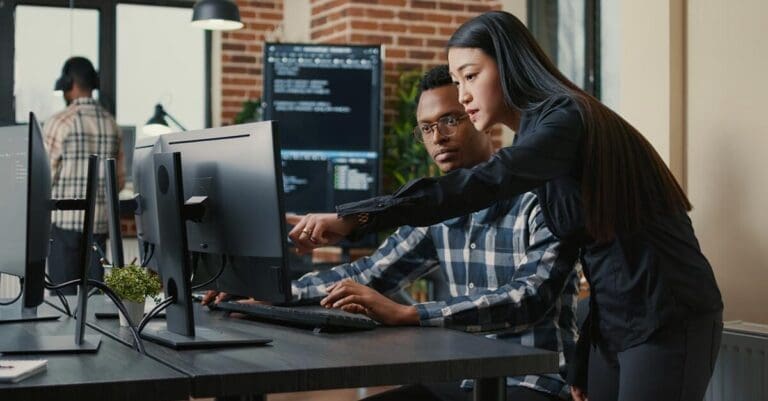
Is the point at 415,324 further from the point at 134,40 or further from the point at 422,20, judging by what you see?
the point at 134,40

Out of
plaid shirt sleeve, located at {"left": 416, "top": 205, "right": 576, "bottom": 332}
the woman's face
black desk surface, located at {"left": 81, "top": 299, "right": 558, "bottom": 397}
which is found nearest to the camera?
black desk surface, located at {"left": 81, "top": 299, "right": 558, "bottom": 397}

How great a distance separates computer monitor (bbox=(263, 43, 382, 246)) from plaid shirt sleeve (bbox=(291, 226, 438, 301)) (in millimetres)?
3250

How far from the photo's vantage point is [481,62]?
80.9 inches

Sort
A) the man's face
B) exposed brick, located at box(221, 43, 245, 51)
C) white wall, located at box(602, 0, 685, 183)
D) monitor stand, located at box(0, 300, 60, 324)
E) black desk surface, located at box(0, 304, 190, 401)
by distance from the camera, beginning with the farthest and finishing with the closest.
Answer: exposed brick, located at box(221, 43, 245, 51) < white wall, located at box(602, 0, 685, 183) < the man's face < monitor stand, located at box(0, 300, 60, 324) < black desk surface, located at box(0, 304, 190, 401)

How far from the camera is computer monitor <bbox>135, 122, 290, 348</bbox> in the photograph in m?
1.93

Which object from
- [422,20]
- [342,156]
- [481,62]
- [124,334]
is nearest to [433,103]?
[481,62]

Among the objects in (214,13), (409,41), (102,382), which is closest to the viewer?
(102,382)

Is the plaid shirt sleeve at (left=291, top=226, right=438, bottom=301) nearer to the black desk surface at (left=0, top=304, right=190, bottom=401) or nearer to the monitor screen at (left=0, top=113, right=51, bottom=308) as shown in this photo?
the monitor screen at (left=0, top=113, right=51, bottom=308)

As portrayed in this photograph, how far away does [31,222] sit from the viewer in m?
1.78

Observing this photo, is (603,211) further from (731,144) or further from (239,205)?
(731,144)

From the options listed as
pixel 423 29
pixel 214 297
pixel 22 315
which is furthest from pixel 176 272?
pixel 423 29

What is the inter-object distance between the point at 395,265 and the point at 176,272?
2.68 ft

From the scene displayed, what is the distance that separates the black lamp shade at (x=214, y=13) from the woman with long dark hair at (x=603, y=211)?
13.9 ft

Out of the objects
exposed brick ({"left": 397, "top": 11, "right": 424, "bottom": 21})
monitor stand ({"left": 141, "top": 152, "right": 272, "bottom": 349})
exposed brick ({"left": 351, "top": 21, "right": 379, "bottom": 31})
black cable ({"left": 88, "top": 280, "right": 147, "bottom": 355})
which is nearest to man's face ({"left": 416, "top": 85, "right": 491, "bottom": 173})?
monitor stand ({"left": 141, "top": 152, "right": 272, "bottom": 349})
